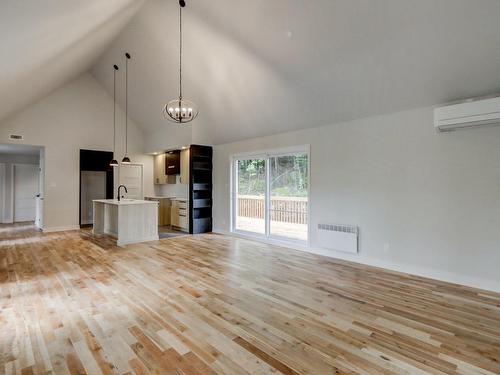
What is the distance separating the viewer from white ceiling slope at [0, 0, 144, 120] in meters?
2.77

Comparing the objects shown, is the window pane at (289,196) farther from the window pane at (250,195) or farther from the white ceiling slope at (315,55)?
the white ceiling slope at (315,55)

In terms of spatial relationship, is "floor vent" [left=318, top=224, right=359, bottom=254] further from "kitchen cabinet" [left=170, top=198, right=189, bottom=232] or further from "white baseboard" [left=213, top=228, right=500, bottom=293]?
"kitchen cabinet" [left=170, top=198, right=189, bottom=232]

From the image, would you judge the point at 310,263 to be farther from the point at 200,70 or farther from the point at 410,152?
the point at 200,70

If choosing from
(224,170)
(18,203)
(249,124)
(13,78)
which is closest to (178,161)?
(224,170)

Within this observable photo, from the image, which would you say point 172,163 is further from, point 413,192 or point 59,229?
point 413,192

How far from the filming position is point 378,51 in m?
3.52

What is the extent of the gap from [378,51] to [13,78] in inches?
212

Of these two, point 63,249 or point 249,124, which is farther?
point 249,124

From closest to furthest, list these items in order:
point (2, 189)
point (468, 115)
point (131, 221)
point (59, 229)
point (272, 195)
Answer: point (468, 115)
point (131, 221)
point (272, 195)
point (59, 229)
point (2, 189)

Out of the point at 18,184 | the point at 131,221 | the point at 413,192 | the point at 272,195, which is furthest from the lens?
the point at 18,184

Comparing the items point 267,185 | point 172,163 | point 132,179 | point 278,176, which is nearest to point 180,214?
point 172,163

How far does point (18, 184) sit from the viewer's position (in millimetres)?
9375

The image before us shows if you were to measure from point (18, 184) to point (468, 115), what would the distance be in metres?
12.1

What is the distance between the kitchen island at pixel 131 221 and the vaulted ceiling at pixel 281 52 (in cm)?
265
